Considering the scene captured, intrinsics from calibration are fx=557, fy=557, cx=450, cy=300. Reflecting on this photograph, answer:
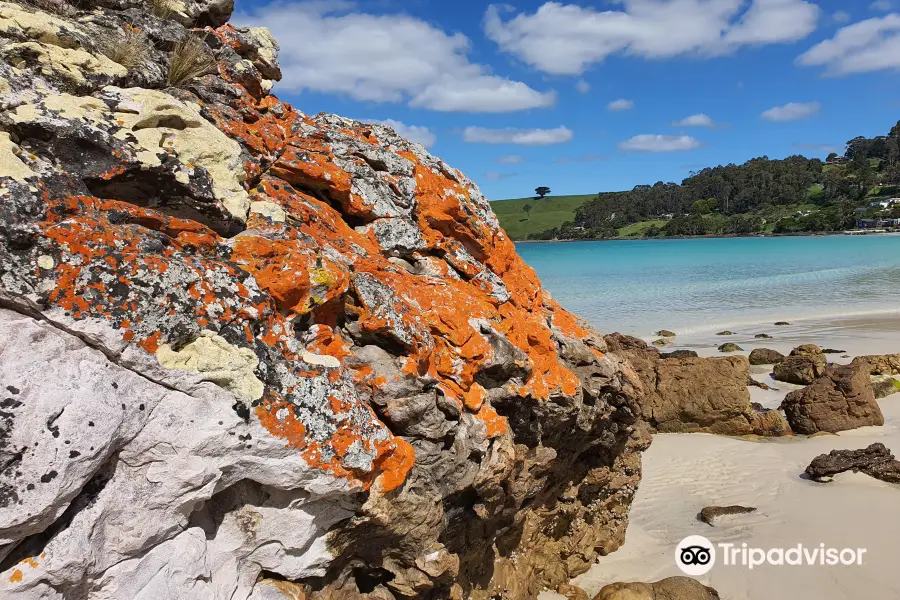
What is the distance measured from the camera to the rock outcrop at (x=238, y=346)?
2.70m

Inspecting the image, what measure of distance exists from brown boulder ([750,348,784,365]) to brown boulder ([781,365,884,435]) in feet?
18.3

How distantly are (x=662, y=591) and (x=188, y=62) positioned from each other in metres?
7.38

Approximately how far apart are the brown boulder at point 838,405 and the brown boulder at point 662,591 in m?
7.71

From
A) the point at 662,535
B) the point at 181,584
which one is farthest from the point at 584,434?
the point at 181,584

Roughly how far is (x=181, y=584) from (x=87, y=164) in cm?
255

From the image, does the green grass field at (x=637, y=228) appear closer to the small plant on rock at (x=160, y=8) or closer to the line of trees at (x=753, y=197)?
the line of trees at (x=753, y=197)

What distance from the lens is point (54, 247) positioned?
2.74 m

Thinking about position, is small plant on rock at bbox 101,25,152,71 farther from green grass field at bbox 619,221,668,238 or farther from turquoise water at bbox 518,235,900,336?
green grass field at bbox 619,221,668,238

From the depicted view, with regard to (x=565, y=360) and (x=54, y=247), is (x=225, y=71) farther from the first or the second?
(x=565, y=360)

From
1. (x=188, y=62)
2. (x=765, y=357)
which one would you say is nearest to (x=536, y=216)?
(x=765, y=357)

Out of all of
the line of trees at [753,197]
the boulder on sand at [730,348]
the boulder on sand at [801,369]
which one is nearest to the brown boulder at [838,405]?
the boulder on sand at [801,369]

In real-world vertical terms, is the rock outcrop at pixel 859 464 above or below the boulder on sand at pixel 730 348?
above

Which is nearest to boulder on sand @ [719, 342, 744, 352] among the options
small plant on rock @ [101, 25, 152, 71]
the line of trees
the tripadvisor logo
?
the tripadvisor logo

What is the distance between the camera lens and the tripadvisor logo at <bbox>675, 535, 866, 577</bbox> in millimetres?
7309
